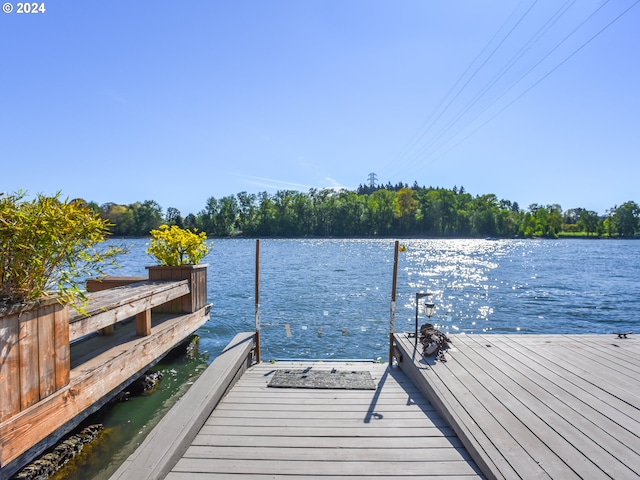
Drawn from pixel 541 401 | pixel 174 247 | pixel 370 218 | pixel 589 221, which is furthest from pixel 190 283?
pixel 589 221

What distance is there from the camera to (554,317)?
41.7 feet

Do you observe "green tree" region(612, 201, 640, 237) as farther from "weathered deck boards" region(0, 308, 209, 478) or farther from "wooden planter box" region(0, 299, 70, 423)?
"wooden planter box" region(0, 299, 70, 423)

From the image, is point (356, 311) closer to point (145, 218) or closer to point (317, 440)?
point (317, 440)

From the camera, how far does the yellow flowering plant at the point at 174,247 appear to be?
6625 millimetres

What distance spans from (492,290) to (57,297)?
19260 mm

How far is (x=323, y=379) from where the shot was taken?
4090mm

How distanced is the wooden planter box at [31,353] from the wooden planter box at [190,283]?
3.51 m

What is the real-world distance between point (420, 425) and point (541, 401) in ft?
3.65

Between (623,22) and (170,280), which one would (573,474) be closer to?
(170,280)

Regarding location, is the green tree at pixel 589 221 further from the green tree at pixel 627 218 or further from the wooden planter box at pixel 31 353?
the wooden planter box at pixel 31 353

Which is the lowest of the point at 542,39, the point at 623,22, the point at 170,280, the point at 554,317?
the point at 554,317

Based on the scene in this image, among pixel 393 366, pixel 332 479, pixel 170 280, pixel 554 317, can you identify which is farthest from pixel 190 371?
pixel 554 317

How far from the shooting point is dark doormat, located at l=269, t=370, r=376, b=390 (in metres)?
3.88

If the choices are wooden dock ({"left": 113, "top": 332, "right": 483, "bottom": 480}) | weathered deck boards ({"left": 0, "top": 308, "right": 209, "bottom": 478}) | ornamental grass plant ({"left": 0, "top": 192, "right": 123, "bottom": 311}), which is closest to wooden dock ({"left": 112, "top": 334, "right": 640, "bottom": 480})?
wooden dock ({"left": 113, "top": 332, "right": 483, "bottom": 480})
